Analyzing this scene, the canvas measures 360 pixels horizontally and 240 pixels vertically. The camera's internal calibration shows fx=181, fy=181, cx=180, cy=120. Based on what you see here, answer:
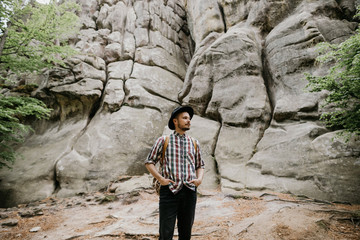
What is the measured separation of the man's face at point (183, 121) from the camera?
3.03 metres

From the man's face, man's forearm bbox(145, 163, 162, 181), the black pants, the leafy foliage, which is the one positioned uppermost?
the leafy foliage

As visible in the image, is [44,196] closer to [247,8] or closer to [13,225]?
[13,225]

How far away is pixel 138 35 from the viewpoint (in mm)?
19078

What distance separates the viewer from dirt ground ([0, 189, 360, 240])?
4102mm

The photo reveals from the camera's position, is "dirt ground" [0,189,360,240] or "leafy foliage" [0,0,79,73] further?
"leafy foliage" [0,0,79,73]

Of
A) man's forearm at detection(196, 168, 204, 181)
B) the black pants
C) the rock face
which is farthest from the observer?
the rock face

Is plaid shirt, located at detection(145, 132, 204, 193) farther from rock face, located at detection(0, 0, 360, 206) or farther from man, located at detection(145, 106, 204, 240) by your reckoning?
rock face, located at detection(0, 0, 360, 206)

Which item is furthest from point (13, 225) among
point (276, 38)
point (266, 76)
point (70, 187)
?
point (276, 38)

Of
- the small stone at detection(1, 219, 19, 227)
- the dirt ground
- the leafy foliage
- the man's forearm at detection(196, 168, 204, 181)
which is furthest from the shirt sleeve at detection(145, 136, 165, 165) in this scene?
the leafy foliage

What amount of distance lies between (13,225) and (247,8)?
19.8 m

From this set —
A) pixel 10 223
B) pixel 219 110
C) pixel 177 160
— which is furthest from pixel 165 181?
pixel 219 110

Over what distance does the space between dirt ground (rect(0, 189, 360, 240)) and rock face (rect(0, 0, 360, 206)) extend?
6.22 ft

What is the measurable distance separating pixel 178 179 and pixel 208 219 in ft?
11.4

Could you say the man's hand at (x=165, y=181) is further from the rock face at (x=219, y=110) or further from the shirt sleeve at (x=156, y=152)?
the rock face at (x=219, y=110)
